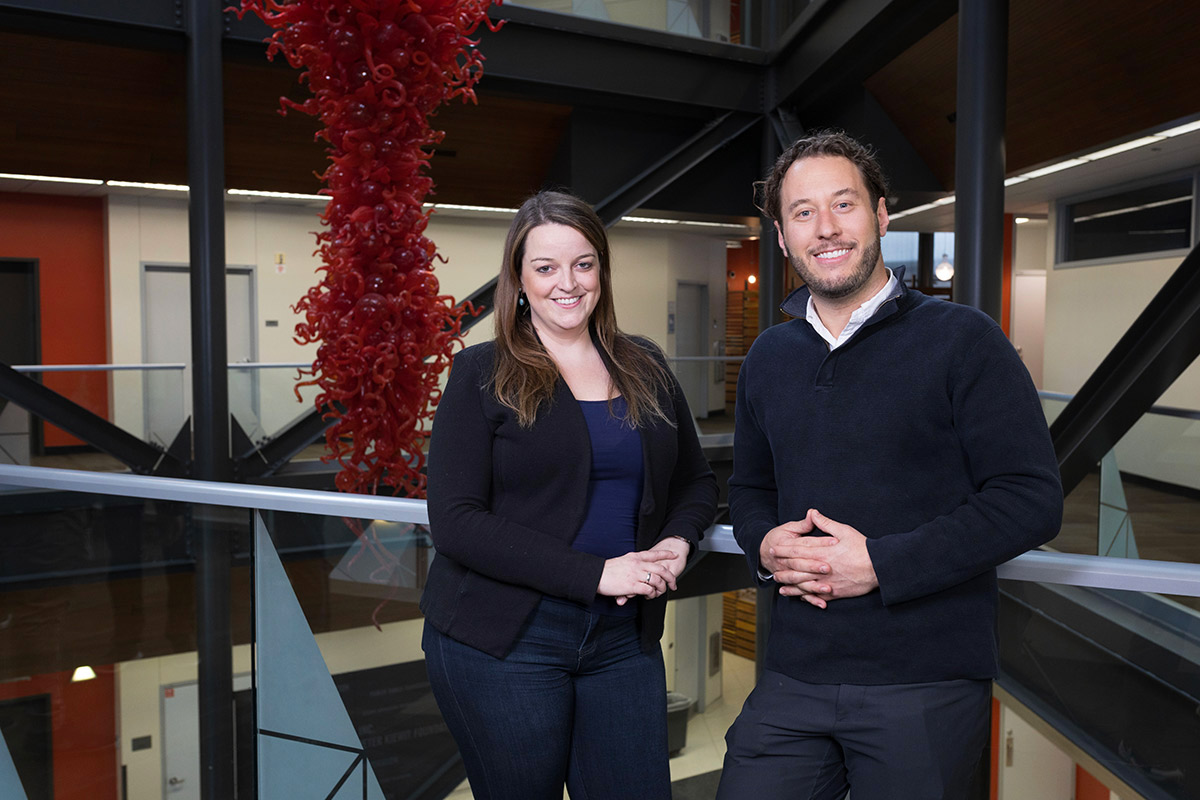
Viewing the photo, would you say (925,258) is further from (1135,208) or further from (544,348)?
(544,348)

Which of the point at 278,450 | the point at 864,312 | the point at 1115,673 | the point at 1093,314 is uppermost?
the point at 1093,314

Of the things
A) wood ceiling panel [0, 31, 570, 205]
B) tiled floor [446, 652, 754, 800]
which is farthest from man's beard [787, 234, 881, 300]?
wood ceiling panel [0, 31, 570, 205]

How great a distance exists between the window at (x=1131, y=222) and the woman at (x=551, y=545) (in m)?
9.76

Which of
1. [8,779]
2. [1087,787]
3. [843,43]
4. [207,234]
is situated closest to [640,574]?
[1087,787]

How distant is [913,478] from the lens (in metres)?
1.32

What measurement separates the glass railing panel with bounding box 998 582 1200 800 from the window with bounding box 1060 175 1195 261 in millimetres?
9101

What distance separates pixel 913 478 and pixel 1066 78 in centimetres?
570

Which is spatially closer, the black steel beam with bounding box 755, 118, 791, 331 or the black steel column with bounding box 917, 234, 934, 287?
the black steel beam with bounding box 755, 118, 791, 331

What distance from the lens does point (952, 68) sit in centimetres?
615

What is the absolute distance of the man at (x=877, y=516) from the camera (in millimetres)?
1255

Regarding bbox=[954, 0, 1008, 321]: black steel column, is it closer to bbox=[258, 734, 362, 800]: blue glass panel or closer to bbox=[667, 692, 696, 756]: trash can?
bbox=[667, 692, 696, 756]: trash can

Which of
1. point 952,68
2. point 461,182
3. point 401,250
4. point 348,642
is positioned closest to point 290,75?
point 461,182

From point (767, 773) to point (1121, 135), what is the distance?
6.54m

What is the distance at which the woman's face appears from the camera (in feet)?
4.90
